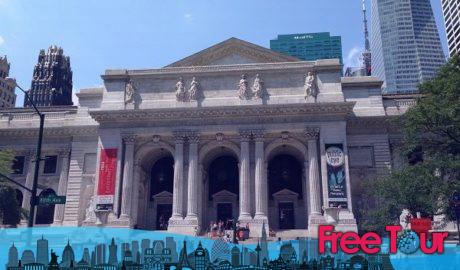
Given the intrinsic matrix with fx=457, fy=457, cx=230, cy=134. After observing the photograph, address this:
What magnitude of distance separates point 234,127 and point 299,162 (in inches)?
345

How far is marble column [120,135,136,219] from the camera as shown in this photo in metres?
45.1

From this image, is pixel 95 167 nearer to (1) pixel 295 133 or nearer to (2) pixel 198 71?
(2) pixel 198 71

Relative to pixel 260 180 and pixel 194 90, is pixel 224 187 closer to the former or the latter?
pixel 260 180

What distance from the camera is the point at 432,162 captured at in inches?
1371

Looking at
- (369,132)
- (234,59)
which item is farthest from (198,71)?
(369,132)

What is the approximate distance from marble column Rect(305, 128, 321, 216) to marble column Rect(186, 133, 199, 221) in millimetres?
11163

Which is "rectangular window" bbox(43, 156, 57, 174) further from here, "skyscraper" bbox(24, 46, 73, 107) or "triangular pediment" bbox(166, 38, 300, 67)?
"skyscraper" bbox(24, 46, 73, 107)

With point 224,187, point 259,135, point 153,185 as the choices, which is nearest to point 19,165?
point 153,185

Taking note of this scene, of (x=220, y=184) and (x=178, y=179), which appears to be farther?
(x=220, y=184)

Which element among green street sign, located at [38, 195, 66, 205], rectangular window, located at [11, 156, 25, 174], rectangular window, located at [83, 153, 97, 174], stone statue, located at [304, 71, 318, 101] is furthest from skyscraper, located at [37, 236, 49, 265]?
rectangular window, located at [11, 156, 25, 174]

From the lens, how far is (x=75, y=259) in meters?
16.5

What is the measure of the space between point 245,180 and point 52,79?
77254mm

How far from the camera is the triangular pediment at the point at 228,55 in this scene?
51.2m

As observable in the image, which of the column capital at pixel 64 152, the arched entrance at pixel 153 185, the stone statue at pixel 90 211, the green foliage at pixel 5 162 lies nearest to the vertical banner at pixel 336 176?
the arched entrance at pixel 153 185
